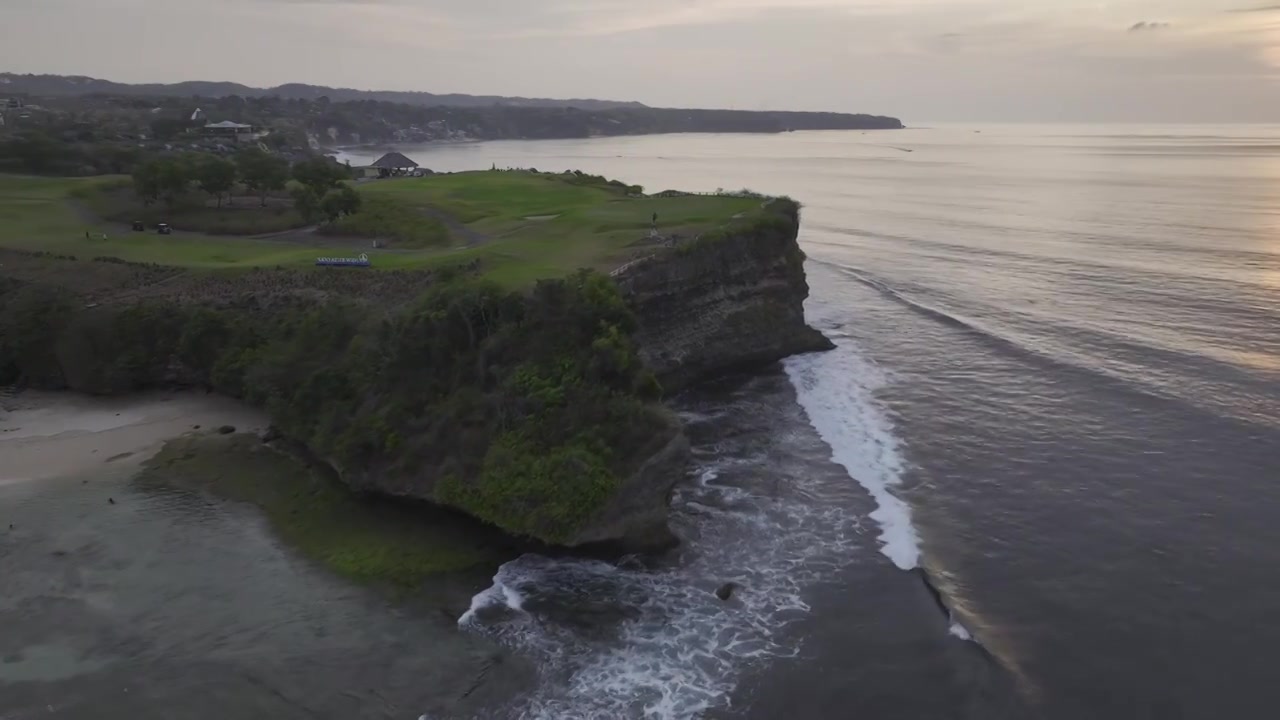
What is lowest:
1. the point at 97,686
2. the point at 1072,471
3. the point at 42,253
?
the point at 97,686

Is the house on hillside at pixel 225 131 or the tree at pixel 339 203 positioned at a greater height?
the house on hillside at pixel 225 131

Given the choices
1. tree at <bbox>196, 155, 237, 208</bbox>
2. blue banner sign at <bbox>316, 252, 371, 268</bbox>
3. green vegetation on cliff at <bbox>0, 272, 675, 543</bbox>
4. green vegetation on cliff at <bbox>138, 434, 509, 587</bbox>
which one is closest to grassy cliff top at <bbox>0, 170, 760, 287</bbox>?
blue banner sign at <bbox>316, 252, 371, 268</bbox>

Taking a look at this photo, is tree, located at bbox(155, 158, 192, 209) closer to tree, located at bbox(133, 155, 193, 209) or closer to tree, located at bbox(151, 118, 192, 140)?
tree, located at bbox(133, 155, 193, 209)

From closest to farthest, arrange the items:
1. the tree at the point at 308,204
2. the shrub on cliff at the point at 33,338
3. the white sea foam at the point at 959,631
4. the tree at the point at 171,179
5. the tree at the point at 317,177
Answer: the white sea foam at the point at 959,631
the shrub on cliff at the point at 33,338
the tree at the point at 308,204
the tree at the point at 171,179
the tree at the point at 317,177

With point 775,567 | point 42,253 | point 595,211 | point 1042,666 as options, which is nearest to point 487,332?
point 775,567

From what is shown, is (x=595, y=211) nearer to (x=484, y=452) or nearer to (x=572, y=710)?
(x=484, y=452)

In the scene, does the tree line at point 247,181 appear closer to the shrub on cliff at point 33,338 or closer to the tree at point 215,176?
the tree at point 215,176

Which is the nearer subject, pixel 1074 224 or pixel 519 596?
pixel 519 596

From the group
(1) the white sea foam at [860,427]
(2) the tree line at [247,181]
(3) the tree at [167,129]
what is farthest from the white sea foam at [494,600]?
(3) the tree at [167,129]
